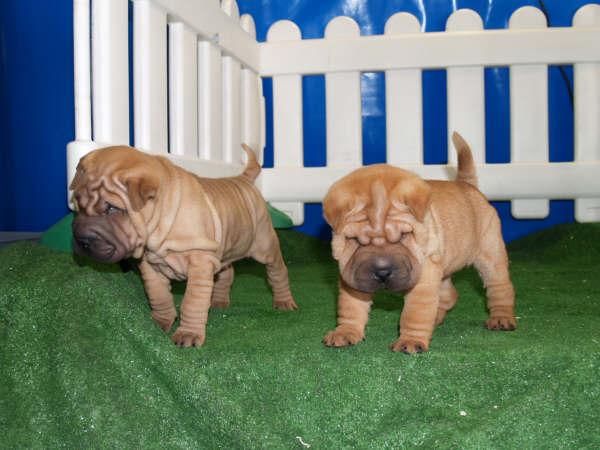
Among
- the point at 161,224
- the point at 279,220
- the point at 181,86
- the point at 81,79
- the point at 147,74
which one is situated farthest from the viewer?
the point at 279,220

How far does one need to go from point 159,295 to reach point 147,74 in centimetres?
112

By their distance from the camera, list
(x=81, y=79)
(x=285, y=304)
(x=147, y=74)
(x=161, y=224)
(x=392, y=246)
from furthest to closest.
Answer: (x=147, y=74), (x=285, y=304), (x=81, y=79), (x=161, y=224), (x=392, y=246)

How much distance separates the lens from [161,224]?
2.11 metres

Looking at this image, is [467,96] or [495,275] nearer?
[495,275]

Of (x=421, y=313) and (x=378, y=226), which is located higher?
(x=378, y=226)

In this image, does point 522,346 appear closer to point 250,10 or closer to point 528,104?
point 528,104

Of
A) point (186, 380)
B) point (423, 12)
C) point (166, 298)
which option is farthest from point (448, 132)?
point (186, 380)

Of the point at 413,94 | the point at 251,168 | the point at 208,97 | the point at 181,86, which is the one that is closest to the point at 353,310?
the point at 251,168

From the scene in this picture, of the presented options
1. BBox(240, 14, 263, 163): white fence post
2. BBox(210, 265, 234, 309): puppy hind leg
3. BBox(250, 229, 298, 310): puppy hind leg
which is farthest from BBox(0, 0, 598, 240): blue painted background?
BBox(250, 229, 298, 310): puppy hind leg

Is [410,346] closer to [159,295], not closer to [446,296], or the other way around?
[446,296]

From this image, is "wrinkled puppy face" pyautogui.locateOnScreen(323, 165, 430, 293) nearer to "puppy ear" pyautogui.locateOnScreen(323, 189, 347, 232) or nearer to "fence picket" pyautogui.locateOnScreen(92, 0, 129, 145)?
"puppy ear" pyautogui.locateOnScreen(323, 189, 347, 232)

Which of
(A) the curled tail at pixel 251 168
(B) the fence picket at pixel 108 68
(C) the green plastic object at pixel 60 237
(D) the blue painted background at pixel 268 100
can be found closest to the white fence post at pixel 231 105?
(D) the blue painted background at pixel 268 100

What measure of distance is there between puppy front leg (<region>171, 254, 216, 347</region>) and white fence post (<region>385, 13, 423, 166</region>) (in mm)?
2737

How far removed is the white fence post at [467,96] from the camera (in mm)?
4516
